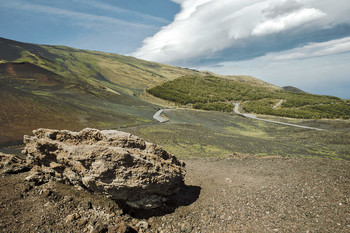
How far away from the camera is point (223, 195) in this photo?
10.4 m

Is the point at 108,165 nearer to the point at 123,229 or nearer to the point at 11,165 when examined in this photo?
the point at 123,229

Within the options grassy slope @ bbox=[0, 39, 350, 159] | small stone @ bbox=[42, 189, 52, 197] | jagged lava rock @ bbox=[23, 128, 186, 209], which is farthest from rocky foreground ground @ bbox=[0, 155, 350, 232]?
grassy slope @ bbox=[0, 39, 350, 159]

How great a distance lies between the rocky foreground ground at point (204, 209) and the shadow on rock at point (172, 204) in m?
0.06

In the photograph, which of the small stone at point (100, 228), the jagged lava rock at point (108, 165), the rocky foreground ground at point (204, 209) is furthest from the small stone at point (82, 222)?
the jagged lava rock at point (108, 165)

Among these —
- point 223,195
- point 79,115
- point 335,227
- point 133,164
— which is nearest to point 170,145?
point 223,195

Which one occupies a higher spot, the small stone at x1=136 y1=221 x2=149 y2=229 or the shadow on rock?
the shadow on rock

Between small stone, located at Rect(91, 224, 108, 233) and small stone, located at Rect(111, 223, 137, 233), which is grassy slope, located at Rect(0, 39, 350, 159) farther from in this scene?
small stone, located at Rect(91, 224, 108, 233)

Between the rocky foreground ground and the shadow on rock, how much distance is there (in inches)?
2.2

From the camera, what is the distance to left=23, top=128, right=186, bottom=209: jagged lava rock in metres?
8.12

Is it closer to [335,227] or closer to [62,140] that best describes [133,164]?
[62,140]

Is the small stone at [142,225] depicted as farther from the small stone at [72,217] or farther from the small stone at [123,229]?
the small stone at [72,217]

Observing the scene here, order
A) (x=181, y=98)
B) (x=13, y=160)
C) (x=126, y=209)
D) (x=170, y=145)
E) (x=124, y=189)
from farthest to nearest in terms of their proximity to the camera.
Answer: (x=181, y=98), (x=170, y=145), (x=13, y=160), (x=126, y=209), (x=124, y=189)

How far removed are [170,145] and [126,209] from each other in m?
16.6

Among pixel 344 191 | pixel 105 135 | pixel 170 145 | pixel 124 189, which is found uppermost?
pixel 105 135
